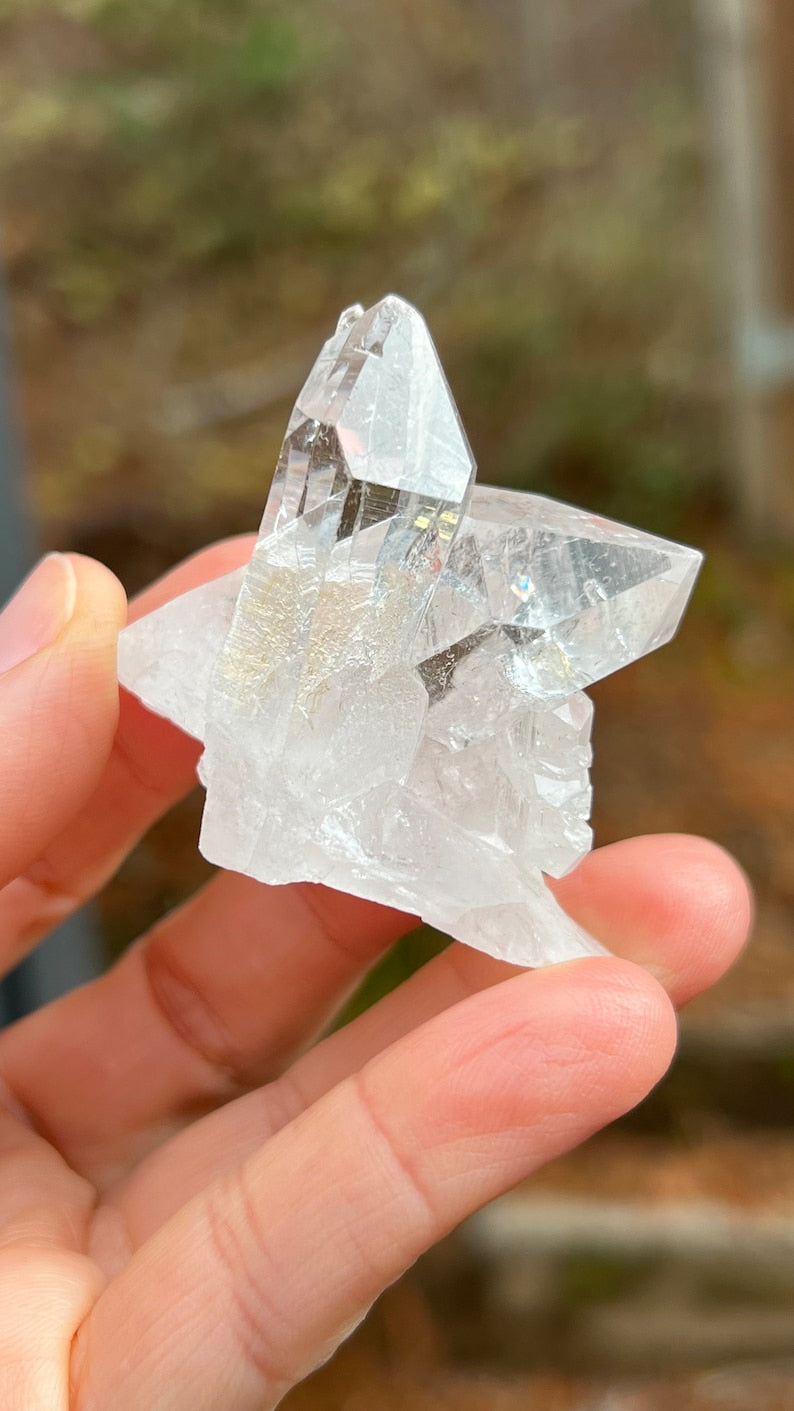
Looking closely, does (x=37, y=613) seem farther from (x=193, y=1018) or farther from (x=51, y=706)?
(x=193, y=1018)

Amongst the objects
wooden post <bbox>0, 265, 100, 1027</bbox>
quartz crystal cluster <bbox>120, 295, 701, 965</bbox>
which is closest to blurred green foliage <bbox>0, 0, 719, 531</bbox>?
wooden post <bbox>0, 265, 100, 1027</bbox>

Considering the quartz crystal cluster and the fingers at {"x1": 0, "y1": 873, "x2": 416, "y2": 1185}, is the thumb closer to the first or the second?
the quartz crystal cluster

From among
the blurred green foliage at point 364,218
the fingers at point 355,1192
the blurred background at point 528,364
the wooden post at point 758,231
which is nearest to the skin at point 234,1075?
the fingers at point 355,1192

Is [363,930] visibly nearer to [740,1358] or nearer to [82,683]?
[82,683]

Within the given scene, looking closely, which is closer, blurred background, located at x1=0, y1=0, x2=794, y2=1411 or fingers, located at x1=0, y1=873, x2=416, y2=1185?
fingers, located at x1=0, y1=873, x2=416, y2=1185

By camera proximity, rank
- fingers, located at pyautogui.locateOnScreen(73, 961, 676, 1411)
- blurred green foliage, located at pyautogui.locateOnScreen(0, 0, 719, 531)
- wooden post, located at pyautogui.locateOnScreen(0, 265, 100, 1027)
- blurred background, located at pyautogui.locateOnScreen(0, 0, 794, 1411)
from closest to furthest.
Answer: fingers, located at pyautogui.locateOnScreen(73, 961, 676, 1411)
wooden post, located at pyautogui.locateOnScreen(0, 265, 100, 1027)
blurred background, located at pyautogui.locateOnScreen(0, 0, 794, 1411)
blurred green foliage, located at pyautogui.locateOnScreen(0, 0, 719, 531)

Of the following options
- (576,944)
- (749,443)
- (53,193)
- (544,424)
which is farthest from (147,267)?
(576,944)

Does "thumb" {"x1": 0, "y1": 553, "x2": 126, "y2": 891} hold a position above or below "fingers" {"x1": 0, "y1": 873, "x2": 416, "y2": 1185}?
above
